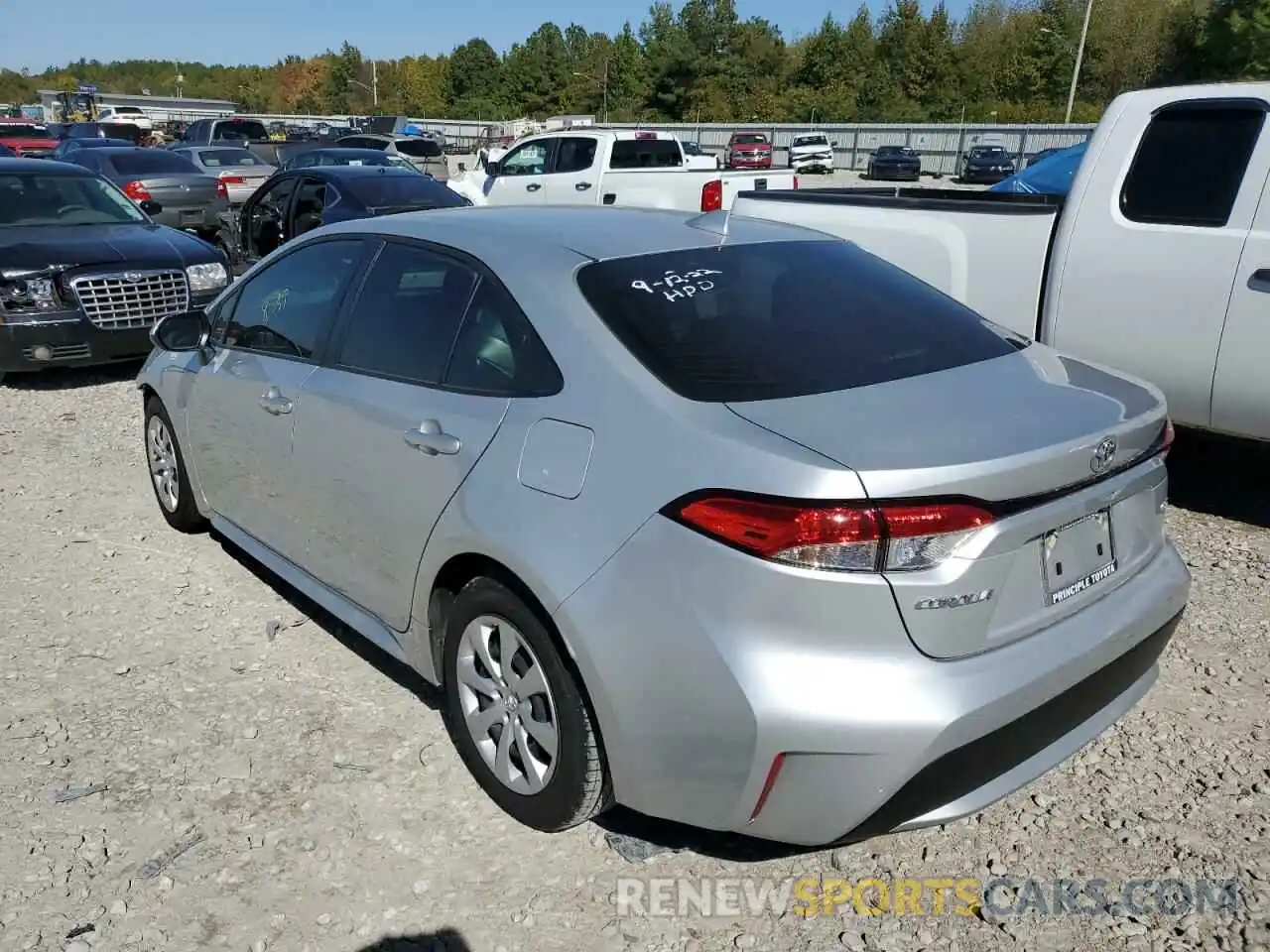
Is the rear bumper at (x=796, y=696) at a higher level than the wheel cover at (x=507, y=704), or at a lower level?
higher

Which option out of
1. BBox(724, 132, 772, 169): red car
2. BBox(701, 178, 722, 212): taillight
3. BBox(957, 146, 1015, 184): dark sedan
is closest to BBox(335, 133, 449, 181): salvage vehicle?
BBox(724, 132, 772, 169): red car

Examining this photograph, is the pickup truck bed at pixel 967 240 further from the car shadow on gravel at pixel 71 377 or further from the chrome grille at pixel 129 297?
the car shadow on gravel at pixel 71 377

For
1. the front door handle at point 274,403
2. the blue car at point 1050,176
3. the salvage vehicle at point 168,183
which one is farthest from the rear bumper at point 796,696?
the salvage vehicle at point 168,183

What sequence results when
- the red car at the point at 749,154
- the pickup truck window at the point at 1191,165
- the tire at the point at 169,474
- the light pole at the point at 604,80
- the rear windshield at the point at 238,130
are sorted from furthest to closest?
the light pole at the point at 604,80, the red car at the point at 749,154, the rear windshield at the point at 238,130, the tire at the point at 169,474, the pickup truck window at the point at 1191,165

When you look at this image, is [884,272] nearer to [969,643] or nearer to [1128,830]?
[969,643]

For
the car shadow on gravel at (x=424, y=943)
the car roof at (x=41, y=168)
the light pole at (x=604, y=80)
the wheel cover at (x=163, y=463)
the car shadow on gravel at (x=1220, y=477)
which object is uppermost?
the light pole at (x=604, y=80)

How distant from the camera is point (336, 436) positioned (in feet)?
11.0

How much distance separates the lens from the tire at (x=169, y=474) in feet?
15.8

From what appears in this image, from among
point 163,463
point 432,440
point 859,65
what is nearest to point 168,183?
point 163,463

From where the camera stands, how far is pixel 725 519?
2211 mm

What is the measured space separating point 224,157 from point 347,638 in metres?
18.6

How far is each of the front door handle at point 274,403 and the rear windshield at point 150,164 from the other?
45.8 ft

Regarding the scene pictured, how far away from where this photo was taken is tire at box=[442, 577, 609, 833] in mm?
2564

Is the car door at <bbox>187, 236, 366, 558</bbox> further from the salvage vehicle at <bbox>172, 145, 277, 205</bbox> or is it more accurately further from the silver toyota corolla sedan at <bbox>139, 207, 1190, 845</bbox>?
the salvage vehicle at <bbox>172, 145, 277, 205</bbox>
